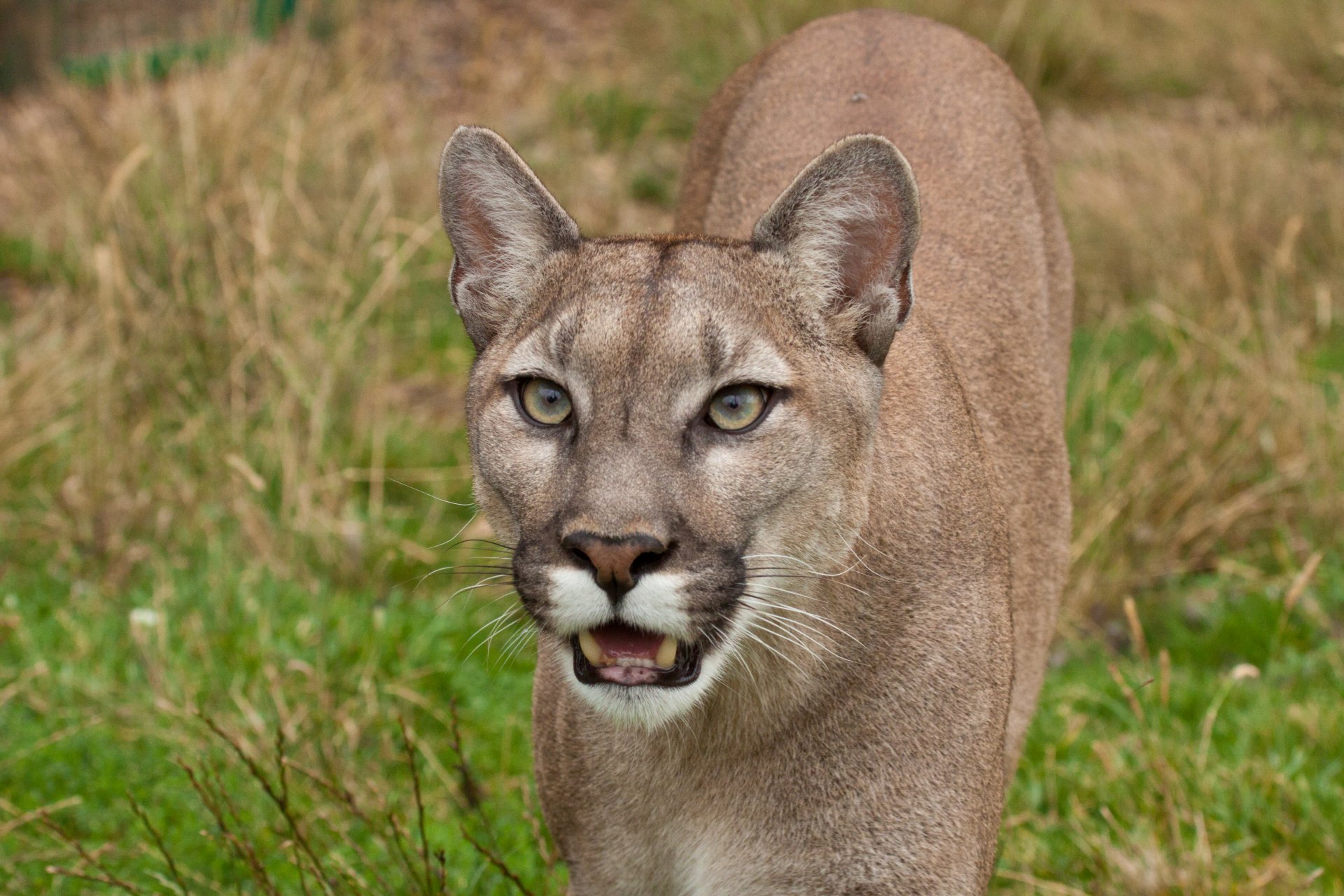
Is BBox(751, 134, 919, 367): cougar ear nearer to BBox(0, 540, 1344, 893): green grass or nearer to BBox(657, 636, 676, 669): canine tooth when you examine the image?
BBox(657, 636, 676, 669): canine tooth

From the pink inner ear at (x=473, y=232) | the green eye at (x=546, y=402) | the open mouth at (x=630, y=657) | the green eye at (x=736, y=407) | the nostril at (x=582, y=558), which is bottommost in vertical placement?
the open mouth at (x=630, y=657)

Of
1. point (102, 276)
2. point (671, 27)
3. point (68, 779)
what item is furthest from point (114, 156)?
point (671, 27)

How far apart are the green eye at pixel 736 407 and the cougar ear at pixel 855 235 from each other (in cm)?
32

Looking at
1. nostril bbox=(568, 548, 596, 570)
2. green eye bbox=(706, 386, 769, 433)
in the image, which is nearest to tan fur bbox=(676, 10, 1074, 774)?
green eye bbox=(706, 386, 769, 433)

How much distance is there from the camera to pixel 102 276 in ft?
21.2

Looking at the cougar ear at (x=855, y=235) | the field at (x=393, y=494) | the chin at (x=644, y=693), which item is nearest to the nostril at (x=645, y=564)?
the chin at (x=644, y=693)

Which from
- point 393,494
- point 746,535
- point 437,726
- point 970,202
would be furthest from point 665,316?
point 393,494

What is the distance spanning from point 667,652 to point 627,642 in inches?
2.9

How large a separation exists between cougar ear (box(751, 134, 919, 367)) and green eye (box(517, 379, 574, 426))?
0.53 meters

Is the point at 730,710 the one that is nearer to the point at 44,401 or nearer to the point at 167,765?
the point at 167,765

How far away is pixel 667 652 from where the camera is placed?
2.84m

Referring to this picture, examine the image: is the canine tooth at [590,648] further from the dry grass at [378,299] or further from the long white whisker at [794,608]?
the dry grass at [378,299]

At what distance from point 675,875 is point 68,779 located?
2286mm

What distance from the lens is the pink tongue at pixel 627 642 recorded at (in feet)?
9.30
